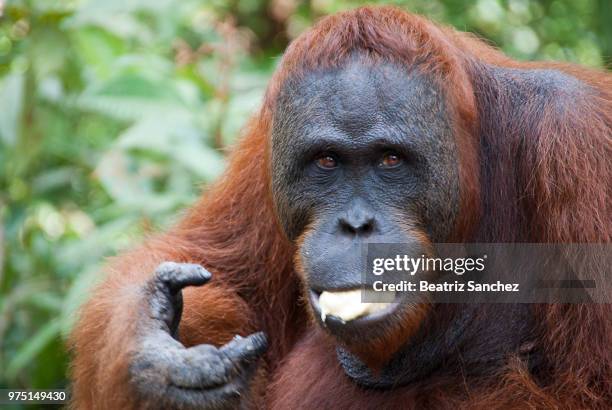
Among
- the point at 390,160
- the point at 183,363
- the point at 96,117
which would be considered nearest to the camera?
the point at 390,160

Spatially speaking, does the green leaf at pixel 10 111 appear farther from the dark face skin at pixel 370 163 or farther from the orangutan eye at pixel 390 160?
the orangutan eye at pixel 390 160

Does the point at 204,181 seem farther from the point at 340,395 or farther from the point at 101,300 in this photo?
the point at 340,395

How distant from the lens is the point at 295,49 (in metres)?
3.27

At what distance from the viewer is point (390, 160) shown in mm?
3053

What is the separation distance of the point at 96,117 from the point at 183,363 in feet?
11.1

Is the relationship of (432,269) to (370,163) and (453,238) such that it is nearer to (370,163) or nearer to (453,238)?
(453,238)

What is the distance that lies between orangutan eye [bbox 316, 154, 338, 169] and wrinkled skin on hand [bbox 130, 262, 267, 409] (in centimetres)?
53

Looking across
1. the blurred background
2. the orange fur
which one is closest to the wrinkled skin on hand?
the orange fur

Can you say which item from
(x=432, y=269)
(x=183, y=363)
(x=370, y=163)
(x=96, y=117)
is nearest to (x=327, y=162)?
(x=370, y=163)

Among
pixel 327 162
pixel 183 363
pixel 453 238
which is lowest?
pixel 183 363

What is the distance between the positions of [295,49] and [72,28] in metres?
2.13

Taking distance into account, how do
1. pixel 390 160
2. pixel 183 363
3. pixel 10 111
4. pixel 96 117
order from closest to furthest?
pixel 390 160 < pixel 183 363 < pixel 10 111 < pixel 96 117

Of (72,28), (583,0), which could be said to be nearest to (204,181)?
(72,28)

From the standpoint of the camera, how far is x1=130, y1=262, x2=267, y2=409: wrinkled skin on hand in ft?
10.4
